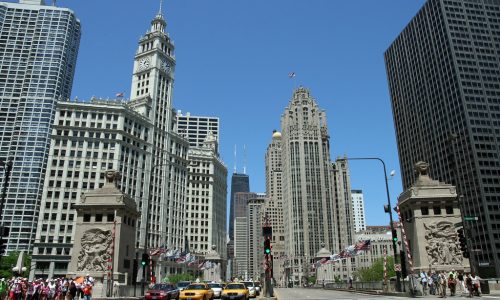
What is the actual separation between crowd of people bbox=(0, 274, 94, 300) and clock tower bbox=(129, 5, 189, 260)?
225 feet

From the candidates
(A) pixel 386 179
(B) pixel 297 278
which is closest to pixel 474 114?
(B) pixel 297 278

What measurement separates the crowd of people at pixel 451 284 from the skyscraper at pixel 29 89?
433 feet

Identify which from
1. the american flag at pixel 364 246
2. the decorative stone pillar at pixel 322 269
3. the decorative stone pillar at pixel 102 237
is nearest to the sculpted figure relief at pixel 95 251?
the decorative stone pillar at pixel 102 237

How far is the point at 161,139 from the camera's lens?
115875 millimetres

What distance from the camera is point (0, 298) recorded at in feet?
91.7

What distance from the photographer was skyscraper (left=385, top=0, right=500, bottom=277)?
13012 cm

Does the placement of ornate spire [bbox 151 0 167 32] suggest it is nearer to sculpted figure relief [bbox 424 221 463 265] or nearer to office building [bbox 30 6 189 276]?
office building [bbox 30 6 189 276]

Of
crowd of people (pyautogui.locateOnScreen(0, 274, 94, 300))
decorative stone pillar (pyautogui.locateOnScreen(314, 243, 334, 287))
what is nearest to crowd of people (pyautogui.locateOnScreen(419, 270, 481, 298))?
crowd of people (pyautogui.locateOnScreen(0, 274, 94, 300))

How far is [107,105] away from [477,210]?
11509cm

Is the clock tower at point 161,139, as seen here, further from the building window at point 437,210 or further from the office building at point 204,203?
the building window at point 437,210

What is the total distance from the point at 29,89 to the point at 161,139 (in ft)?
217

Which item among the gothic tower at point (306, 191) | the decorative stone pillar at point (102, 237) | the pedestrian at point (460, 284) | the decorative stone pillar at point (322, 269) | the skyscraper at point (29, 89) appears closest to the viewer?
the pedestrian at point (460, 284)

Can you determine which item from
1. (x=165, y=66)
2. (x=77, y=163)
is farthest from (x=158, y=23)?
(x=77, y=163)

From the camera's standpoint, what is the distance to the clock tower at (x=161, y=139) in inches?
4333
